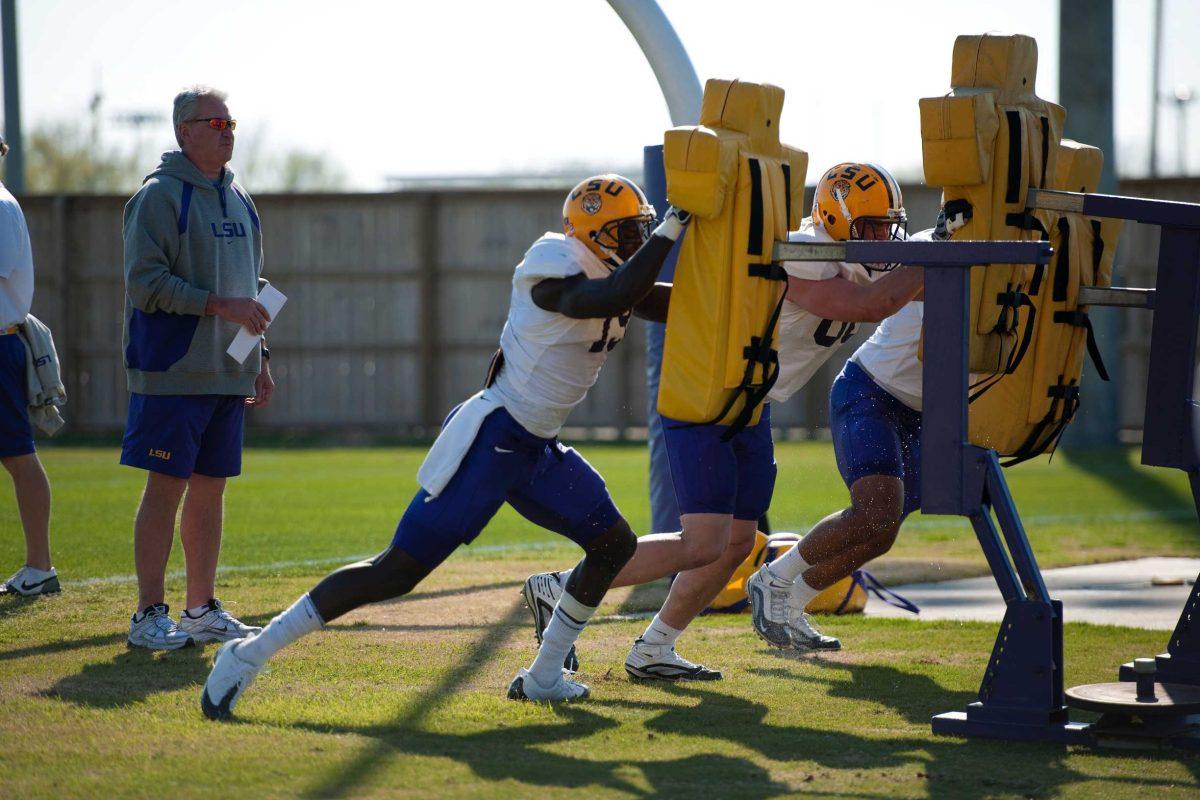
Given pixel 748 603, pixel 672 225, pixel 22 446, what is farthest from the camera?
pixel 22 446

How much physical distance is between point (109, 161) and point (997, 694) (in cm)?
4877

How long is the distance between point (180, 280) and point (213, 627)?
144 centimetres

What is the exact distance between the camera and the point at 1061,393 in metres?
6.07

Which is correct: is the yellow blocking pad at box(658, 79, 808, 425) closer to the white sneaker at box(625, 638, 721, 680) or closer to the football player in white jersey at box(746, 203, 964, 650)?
the white sneaker at box(625, 638, 721, 680)

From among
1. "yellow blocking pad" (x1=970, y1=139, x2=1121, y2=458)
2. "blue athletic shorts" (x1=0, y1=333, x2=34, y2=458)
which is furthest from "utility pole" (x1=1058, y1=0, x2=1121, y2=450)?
"blue athletic shorts" (x1=0, y1=333, x2=34, y2=458)

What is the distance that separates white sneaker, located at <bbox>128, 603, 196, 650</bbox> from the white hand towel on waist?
5.67 feet

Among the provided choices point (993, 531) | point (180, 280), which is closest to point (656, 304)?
point (993, 531)

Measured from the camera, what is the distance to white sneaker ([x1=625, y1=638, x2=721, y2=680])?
6.23 meters

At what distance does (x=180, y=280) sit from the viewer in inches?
262

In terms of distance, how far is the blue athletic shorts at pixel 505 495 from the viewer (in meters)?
5.35

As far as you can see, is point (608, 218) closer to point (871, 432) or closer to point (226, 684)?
point (871, 432)

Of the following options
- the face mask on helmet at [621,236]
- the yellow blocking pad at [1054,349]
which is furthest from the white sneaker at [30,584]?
the yellow blocking pad at [1054,349]

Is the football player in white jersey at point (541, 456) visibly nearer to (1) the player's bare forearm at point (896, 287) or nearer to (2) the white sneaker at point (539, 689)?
(2) the white sneaker at point (539, 689)

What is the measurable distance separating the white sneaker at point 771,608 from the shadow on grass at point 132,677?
2.27 m
